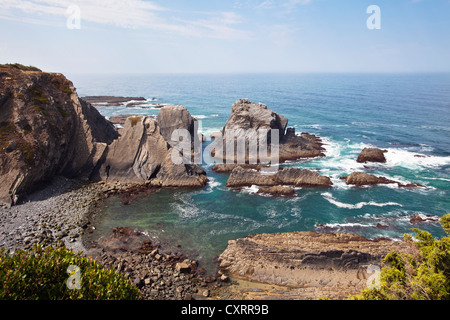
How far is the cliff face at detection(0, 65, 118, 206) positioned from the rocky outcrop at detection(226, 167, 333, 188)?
24.9m

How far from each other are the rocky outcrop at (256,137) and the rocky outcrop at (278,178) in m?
11.2

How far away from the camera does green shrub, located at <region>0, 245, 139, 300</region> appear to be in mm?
16125

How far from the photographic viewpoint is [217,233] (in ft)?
120

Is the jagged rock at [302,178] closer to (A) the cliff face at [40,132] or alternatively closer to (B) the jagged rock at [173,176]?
(B) the jagged rock at [173,176]

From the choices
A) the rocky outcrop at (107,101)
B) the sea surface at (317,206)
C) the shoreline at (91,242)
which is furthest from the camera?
the rocky outcrop at (107,101)

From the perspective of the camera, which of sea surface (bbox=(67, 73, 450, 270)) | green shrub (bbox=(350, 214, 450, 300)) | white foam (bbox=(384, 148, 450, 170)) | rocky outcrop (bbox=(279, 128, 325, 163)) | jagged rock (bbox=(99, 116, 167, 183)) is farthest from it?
rocky outcrop (bbox=(279, 128, 325, 163))

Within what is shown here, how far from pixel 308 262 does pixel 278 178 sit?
74.7 ft

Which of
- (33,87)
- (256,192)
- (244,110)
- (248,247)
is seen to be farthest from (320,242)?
(33,87)

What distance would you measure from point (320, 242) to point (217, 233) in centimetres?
1265

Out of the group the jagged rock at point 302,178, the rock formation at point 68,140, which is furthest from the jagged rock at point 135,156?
the jagged rock at point 302,178

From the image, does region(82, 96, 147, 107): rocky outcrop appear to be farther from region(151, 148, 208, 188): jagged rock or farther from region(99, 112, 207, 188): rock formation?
region(151, 148, 208, 188): jagged rock

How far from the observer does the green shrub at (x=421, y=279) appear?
57.1 ft

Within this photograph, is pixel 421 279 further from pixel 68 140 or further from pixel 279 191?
pixel 68 140

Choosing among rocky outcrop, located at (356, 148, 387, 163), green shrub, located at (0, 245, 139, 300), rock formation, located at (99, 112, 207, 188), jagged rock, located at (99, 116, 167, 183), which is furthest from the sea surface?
green shrub, located at (0, 245, 139, 300)
